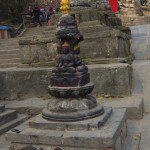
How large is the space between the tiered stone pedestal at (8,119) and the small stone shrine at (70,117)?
1.28 m

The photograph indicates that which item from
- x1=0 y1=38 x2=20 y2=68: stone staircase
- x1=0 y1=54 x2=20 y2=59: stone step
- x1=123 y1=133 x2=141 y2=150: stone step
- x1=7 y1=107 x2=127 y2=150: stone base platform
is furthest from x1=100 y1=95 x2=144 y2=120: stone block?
x1=0 y1=54 x2=20 y2=59: stone step

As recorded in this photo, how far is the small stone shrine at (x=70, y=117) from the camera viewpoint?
3514 millimetres

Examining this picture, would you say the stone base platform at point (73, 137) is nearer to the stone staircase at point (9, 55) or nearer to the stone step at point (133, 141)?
the stone step at point (133, 141)

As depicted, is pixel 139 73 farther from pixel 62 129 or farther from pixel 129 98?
pixel 62 129

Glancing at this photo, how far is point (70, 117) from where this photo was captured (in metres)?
3.74

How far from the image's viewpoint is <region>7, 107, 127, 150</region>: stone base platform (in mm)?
3402

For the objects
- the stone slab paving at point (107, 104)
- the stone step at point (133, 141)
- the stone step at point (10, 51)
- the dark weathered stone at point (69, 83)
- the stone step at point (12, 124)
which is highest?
the dark weathered stone at point (69, 83)

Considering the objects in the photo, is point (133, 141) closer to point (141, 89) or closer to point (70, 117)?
point (70, 117)

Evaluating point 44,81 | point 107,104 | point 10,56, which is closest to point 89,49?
point 44,81

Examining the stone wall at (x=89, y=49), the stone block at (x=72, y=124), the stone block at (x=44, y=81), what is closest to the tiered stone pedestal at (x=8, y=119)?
the stone block at (x=44, y=81)

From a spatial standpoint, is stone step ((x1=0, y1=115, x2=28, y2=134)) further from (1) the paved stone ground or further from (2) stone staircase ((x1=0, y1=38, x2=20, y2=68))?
(2) stone staircase ((x1=0, y1=38, x2=20, y2=68))

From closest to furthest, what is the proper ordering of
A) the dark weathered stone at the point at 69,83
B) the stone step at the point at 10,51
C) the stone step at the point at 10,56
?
the dark weathered stone at the point at 69,83, the stone step at the point at 10,56, the stone step at the point at 10,51

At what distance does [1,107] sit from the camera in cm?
545

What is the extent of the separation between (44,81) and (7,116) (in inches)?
50.4
